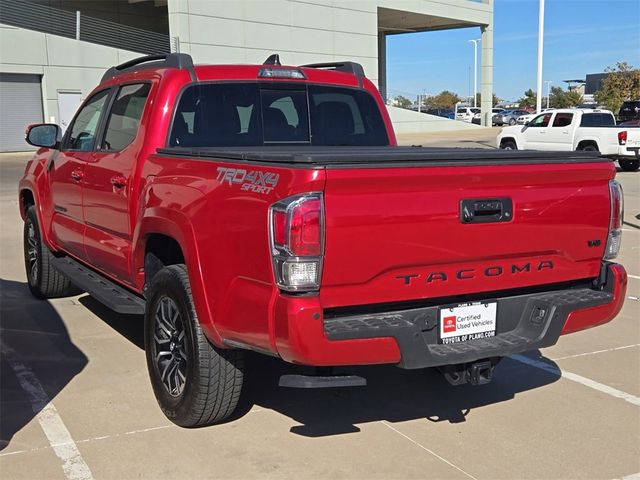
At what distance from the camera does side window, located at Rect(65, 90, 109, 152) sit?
5922mm

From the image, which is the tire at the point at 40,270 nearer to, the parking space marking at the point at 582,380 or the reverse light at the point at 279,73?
the reverse light at the point at 279,73

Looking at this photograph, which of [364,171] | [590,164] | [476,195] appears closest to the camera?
[364,171]

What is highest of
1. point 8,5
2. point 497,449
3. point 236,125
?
point 8,5

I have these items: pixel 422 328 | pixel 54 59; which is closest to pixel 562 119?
pixel 422 328

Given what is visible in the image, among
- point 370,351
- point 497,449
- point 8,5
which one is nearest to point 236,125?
point 370,351

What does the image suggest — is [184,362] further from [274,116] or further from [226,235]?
[274,116]

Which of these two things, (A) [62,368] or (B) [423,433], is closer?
(B) [423,433]

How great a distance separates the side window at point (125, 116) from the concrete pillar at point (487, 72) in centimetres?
4978

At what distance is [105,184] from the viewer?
5.18 metres

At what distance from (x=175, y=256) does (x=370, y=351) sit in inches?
65.1

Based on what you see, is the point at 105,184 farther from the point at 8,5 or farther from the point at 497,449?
the point at 8,5

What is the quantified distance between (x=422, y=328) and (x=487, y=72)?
173 ft

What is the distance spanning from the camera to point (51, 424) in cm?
430

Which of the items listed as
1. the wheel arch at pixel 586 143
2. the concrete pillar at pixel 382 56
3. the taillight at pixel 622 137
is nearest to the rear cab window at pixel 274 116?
the taillight at pixel 622 137
